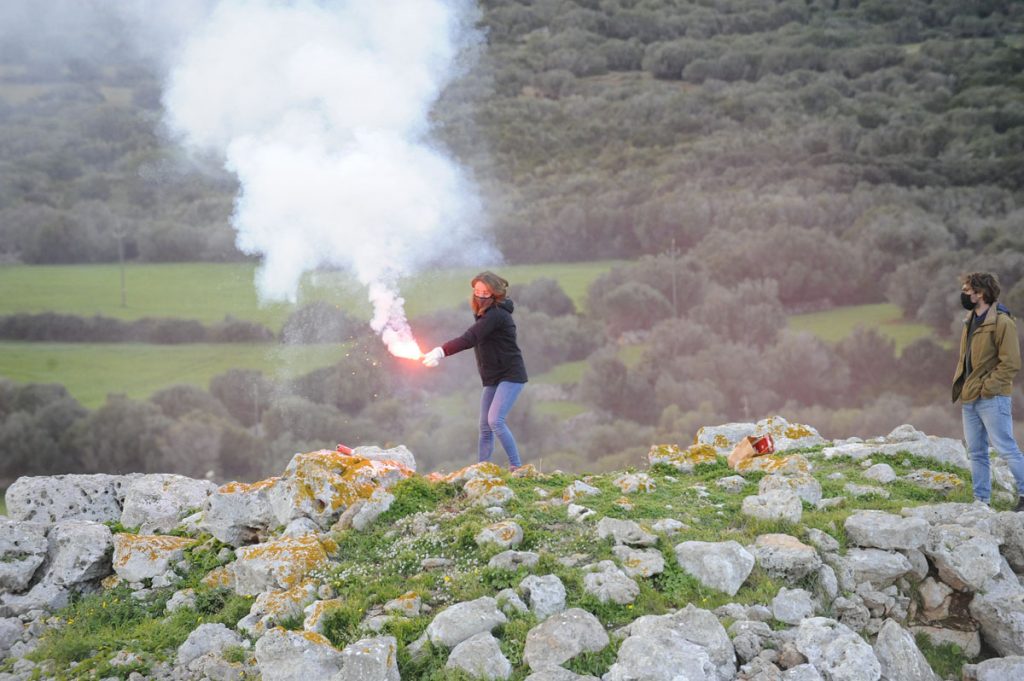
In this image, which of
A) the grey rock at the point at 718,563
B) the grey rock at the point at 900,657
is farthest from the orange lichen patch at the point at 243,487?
the grey rock at the point at 900,657

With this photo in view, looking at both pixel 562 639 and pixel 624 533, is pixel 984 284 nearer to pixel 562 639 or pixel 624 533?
pixel 624 533

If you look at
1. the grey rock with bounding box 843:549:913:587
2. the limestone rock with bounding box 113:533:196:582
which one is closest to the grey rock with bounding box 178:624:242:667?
the limestone rock with bounding box 113:533:196:582

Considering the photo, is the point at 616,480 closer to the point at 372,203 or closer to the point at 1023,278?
the point at 372,203

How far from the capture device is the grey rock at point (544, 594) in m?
7.52

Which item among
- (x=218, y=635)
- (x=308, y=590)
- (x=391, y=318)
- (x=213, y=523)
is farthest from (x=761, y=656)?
(x=391, y=318)

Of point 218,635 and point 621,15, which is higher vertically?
point 621,15

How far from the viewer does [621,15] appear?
35.6 m

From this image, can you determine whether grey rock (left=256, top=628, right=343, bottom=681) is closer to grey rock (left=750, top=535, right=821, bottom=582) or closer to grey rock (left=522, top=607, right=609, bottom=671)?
grey rock (left=522, top=607, right=609, bottom=671)

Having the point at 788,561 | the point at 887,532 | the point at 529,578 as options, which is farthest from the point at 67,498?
the point at 887,532

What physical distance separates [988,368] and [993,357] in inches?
4.8

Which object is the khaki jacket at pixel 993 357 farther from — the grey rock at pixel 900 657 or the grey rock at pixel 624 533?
the grey rock at pixel 624 533

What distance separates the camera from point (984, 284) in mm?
9242

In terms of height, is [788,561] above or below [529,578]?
below

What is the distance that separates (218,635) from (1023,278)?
1022 inches
